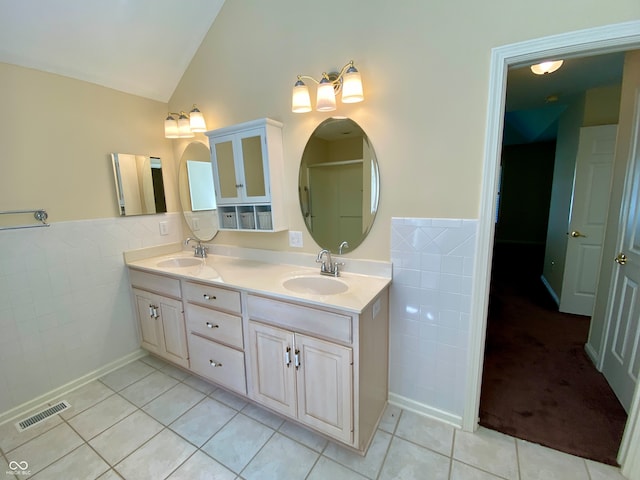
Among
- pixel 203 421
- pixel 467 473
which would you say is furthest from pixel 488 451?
pixel 203 421

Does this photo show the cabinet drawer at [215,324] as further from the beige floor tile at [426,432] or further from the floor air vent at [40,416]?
the beige floor tile at [426,432]

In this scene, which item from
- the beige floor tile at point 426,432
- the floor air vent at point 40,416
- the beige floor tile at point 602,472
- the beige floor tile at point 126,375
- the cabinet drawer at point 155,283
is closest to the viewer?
the beige floor tile at point 602,472

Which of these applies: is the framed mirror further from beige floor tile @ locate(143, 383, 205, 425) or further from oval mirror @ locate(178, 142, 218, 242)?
beige floor tile @ locate(143, 383, 205, 425)

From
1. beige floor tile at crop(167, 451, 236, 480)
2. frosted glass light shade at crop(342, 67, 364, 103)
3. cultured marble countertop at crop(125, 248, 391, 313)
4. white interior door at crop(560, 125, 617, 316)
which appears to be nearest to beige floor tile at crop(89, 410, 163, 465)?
beige floor tile at crop(167, 451, 236, 480)

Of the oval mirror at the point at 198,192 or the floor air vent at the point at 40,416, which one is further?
the oval mirror at the point at 198,192

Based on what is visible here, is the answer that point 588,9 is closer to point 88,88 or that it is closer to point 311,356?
point 311,356

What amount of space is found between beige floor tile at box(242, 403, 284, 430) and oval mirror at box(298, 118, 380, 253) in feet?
3.67

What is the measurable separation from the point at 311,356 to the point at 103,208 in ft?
6.45

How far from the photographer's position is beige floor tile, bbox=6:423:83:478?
153 centimetres

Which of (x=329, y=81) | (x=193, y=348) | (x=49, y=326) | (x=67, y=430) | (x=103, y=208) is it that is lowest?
(x=67, y=430)

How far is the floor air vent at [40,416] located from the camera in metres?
1.78

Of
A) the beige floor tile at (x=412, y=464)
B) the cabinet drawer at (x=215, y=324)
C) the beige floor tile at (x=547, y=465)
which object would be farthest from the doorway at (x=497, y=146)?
the cabinet drawer at (x=215, y=324)

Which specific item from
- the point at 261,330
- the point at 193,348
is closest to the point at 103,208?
the point at 193,348

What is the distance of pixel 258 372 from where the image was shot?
1.71 meters
